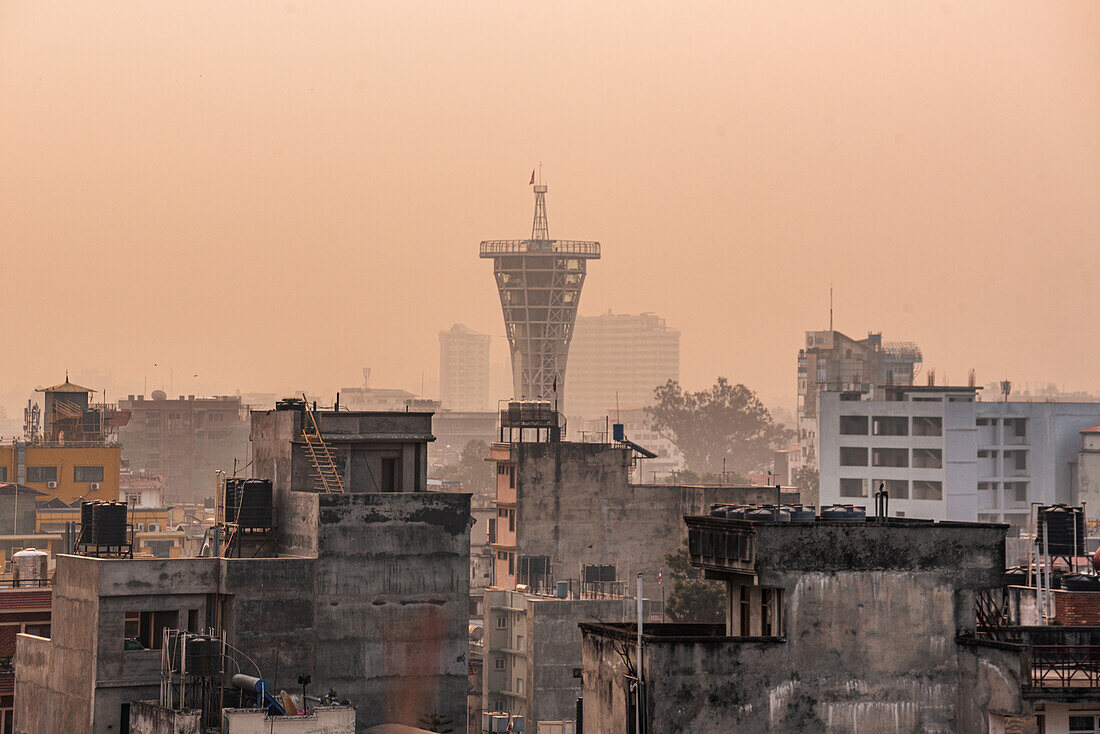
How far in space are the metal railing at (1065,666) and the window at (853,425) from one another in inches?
4295

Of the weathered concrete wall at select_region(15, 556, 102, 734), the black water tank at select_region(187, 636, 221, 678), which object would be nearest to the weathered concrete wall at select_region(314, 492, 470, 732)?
the black water tank at select_region(187, 636, 221, 678)

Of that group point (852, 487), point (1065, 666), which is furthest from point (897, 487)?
point (1065, 666)

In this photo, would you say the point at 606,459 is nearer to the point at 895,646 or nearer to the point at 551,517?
the point at 551,517

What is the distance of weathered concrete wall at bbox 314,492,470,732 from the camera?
56.8 metres

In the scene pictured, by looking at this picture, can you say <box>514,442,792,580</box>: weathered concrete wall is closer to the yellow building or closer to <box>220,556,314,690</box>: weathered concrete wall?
the yellow building

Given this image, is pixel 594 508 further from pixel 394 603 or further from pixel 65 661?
pixel 65 661

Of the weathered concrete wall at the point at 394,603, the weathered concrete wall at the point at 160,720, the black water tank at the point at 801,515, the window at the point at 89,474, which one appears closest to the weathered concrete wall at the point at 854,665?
the black water tank at the point at 801,515

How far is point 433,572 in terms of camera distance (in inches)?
2307

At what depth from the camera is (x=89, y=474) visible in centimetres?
13538

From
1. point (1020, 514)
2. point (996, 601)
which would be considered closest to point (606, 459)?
point (1020, 514)

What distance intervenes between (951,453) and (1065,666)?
10747cm

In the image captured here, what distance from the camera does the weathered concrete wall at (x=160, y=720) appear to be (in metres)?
45.8

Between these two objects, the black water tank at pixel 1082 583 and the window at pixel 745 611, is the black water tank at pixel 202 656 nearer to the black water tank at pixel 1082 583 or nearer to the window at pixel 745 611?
the window at pixel 745 611

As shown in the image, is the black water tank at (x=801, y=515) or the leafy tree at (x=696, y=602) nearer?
the black water tank at (x=801, y=515)
